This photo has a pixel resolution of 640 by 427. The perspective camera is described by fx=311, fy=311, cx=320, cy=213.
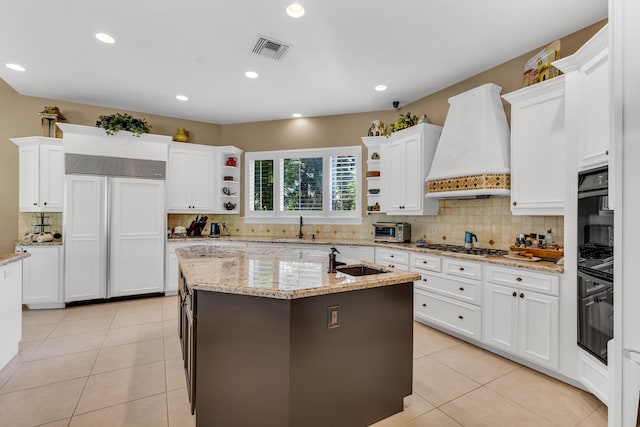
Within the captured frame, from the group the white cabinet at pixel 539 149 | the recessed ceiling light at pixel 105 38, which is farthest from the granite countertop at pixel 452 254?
the recessed ceiling light at pixel 105 38

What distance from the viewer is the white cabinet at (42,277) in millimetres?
4117

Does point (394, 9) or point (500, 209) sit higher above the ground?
point (394, 9)

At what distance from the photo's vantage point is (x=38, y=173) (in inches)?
169

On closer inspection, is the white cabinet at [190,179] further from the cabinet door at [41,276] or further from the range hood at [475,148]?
the range hood at [475,148]

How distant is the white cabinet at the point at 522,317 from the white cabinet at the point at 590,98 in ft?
3.29

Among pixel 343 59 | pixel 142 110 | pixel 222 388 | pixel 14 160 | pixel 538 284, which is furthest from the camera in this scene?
pixel 142 110

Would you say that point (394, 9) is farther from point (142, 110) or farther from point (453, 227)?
point (142, 110)

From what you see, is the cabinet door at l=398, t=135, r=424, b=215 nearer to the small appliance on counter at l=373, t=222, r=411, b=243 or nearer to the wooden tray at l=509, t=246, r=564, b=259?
the small appliance on counter at l=373, t=222, r=411, b=243

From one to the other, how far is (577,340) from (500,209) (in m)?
1.53

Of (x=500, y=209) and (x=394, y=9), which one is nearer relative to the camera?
(x=394, y=9)

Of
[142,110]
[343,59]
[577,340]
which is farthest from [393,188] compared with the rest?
[142,110]

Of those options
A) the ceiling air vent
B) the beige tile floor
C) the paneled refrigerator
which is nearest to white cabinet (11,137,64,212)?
the paneled refrigerator

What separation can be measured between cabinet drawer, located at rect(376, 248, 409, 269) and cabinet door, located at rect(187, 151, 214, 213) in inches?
121

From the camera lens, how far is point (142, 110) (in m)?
5.12
